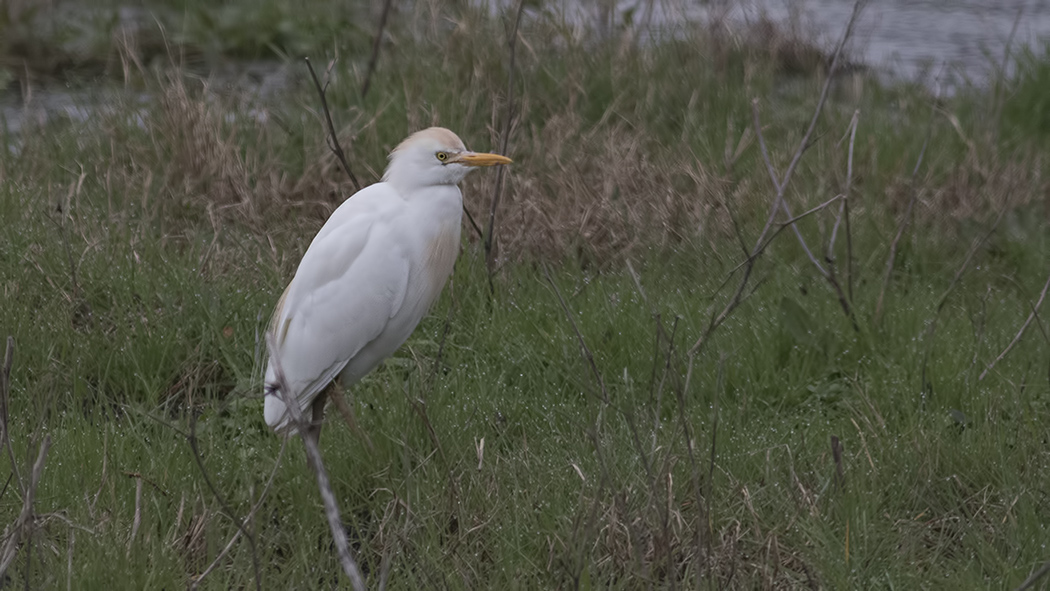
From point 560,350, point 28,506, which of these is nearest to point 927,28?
point 560,350

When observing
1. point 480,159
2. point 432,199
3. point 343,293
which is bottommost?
point 343,293

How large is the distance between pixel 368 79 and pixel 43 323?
2.15 meters

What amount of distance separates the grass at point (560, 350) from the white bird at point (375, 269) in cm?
18

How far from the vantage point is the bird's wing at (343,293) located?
2.99 m

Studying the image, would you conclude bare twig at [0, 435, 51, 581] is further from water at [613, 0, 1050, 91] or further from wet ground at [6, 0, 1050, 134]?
water at [613, 0, 1050, 91]

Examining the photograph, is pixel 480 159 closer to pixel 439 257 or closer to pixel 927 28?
pixel 439 257

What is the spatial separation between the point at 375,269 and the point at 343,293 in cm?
11

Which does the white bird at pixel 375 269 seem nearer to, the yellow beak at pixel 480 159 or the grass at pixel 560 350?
the yellow beak at pixel 480 159

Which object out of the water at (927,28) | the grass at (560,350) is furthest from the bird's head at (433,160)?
the water at (927,28)

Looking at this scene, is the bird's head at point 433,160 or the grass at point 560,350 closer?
the grass at point 560,350

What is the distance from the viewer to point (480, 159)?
2.92 meters

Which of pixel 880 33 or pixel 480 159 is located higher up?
pixel 480 159

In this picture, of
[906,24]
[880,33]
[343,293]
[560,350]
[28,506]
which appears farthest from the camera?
[906,24]

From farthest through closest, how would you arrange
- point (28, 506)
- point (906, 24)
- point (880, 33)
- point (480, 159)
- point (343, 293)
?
point (906, 24), point (880, 33), point (343, 293), point (480, 159), point (28, 506)
